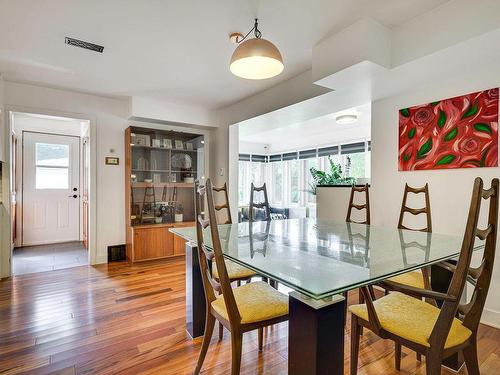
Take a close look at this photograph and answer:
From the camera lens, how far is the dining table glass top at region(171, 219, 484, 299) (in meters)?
1.12

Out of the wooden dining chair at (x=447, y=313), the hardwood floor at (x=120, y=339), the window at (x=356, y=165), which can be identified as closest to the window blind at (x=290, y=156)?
the window at (x=356, y=165)

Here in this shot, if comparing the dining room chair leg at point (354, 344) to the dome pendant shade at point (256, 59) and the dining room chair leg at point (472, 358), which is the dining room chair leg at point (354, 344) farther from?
the dome pendant shade at point (256, 59)

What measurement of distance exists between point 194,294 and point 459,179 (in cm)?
253

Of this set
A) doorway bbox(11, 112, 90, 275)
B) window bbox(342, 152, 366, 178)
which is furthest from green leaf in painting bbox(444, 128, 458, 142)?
doorway bbox(11, 112, 90, 275)

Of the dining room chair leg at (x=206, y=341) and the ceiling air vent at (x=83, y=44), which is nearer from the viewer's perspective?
the dining room chair leg at (x=206, y=341)

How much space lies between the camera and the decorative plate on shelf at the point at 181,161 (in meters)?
4.57

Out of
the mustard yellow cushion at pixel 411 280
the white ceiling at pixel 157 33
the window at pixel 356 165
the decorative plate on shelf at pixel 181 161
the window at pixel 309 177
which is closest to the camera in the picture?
the mustard yellow cushion at pixel 411 280

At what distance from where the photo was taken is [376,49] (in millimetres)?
2205

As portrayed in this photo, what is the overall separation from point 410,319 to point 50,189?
5.97 m

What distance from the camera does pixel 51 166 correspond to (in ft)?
17.1

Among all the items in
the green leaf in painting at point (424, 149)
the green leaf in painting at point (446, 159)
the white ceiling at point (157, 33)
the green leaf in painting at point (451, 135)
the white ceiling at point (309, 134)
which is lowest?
the green leaf in painting at point (446, 159)

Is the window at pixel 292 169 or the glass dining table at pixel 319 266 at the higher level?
the window at pixel 292 169

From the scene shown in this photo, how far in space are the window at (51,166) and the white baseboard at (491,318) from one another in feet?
21.0

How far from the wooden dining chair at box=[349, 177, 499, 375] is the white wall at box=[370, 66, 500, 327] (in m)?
1.45
